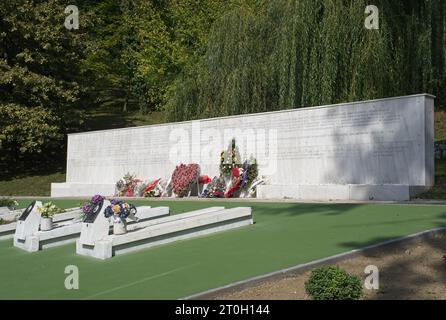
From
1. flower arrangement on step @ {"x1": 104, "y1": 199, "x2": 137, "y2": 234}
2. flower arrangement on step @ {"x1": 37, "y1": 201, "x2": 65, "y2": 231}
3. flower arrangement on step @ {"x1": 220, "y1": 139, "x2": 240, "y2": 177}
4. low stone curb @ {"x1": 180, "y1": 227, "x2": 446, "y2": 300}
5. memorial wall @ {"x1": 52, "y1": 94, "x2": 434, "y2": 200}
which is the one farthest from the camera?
flower arrangement on step @ {"x1": 220, "y1": 139, "x2": 240, "y2": 177}

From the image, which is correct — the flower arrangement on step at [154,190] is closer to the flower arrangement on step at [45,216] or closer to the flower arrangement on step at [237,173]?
the flower arrangement on step at [237,173]

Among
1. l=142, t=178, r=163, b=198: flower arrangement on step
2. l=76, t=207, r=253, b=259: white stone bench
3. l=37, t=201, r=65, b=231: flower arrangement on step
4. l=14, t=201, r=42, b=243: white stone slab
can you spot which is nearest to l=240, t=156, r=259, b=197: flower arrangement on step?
l=142, t=178, r=163, b=198: flower arrangement on step

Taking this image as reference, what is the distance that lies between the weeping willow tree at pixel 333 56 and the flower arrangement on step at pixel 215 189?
11.2 ft

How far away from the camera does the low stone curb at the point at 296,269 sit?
18.7 ft

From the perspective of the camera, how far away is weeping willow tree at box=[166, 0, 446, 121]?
16.6 metres

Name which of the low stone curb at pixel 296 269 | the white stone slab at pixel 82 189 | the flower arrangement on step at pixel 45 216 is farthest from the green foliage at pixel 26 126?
the low stone curb at pixel 296 269

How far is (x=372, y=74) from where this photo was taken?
16.4 metres

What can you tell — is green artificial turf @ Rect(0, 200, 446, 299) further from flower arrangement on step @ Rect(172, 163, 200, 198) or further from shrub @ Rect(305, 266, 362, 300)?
flower arrangement on step @ Rect(172, 163, 200, 198)

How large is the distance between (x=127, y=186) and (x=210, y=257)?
555 inches

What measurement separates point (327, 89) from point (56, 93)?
16521 millimetres

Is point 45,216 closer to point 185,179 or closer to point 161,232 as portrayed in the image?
point 161,232

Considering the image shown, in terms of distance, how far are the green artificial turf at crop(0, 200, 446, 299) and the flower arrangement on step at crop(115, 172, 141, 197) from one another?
400 inches

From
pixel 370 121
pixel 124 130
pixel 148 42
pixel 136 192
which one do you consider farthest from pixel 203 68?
pixel 148 42
